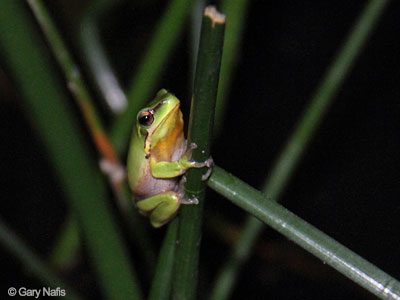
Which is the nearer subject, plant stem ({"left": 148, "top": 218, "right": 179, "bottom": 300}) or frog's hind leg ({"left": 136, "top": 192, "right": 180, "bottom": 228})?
plant stem ({"left": 148, "top": 218, "right": 179, "bottom": 300})

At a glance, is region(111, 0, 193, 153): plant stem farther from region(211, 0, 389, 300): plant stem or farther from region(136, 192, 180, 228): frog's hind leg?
region(211, 0, 389, 300): plant stem

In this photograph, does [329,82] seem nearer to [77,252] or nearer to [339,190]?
[339,190]

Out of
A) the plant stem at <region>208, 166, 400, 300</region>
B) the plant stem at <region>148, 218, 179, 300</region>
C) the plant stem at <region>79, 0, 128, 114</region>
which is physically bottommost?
the plant stem at <region>79, 0, 128, 114</region>

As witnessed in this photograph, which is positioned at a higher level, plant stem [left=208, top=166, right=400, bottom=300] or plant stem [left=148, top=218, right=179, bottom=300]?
plant stem [left=208, top=166, right=400, bottom=300]

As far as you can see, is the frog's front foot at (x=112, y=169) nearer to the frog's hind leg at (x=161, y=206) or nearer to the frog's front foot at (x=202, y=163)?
the frog's hind leg at (x=161, y=206)

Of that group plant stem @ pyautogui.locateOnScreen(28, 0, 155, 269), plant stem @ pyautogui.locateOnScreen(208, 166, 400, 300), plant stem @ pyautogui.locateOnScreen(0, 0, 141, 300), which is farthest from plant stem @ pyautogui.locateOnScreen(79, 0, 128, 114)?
plant stem @ pyautogui.locateOnScreen(208, 166, 400, 300)

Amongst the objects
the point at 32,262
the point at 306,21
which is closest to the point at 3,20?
the point at 32,262

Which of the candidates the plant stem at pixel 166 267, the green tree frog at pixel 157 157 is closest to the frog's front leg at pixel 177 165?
the green tree frog at pixel 157 157
